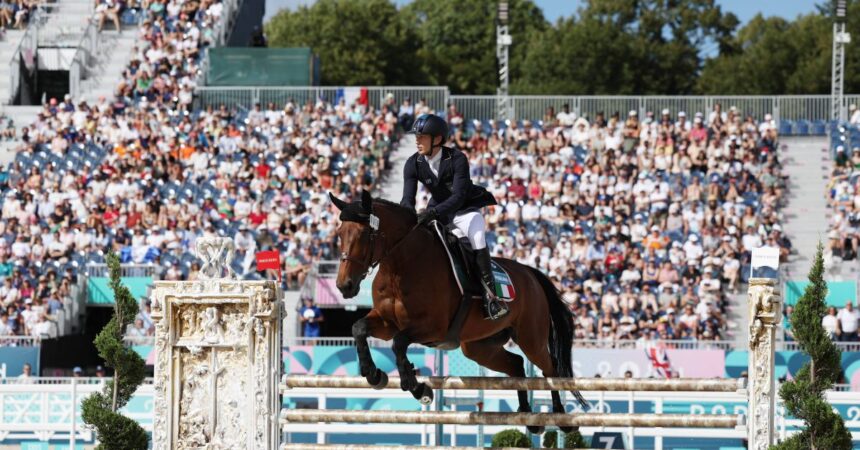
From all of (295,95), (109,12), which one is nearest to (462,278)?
(295,95)

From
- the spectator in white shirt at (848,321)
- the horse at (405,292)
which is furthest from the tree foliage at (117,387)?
the spectator in white shirt at (848,321)

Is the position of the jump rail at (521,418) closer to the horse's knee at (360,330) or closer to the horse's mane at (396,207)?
the horse's knee at (360,330)

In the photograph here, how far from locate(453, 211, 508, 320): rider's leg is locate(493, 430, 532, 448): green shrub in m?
2.73

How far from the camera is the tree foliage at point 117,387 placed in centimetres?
1025

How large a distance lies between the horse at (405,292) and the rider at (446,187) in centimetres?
17

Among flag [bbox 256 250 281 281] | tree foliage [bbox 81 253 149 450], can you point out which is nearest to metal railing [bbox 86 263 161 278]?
tree foliage [bbox 81 253 149 450]

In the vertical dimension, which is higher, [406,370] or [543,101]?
[543,101]

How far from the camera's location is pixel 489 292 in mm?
9305

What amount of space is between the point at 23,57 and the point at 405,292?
24694 millimetres

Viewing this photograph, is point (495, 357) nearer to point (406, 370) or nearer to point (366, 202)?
point (406, 370)

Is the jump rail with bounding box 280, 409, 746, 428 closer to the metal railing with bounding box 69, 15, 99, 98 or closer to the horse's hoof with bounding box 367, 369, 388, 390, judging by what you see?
the horse's hoof with bounding box 367, 369, 388, 390

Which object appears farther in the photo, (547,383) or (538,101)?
(538,101)

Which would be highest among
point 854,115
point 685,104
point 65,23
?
point 65,23

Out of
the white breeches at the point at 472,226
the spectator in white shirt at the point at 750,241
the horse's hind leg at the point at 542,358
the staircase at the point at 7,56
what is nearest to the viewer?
the white breeches at the point at 472,226
